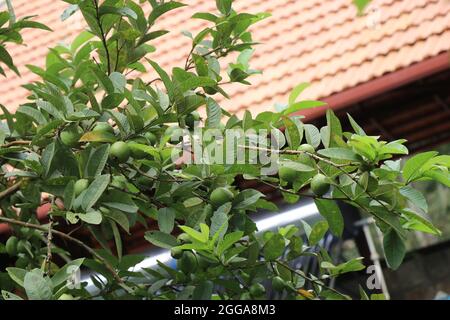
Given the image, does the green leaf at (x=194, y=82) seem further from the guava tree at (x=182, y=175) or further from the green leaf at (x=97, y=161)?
the green leaf at (x=97, y=161)

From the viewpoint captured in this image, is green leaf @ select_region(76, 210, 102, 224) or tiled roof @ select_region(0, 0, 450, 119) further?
tiled roof @ select_region(0, 0, 450, 119)

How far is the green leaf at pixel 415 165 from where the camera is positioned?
1.84 meters

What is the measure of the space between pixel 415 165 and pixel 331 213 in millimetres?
315

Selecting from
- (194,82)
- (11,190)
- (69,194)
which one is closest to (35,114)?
(11,190)

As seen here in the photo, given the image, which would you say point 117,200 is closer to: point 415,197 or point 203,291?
point 203,291

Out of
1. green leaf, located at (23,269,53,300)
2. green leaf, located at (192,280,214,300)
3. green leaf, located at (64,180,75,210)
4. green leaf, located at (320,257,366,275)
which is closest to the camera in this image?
green leaf, located at (23,269,53,300)

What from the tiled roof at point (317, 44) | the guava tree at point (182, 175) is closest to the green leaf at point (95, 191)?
the guava tree at point (182, 175)

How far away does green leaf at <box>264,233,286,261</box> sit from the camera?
7.36 feet

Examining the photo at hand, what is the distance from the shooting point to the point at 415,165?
1864 millimetres

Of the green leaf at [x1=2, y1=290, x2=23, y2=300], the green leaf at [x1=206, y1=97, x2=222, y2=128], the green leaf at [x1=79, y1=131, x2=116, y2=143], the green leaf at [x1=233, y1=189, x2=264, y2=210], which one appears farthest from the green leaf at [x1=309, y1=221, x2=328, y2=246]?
the green leaf at [x1=2, y1=290, x2=23, y2=300]

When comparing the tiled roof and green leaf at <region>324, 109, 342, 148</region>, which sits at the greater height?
the tiled roof

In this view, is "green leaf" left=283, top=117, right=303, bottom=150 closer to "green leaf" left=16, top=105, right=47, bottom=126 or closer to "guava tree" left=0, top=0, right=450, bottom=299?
"guava tree" left=0, top=0, right=450, bottom=299

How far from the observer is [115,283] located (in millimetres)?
2326

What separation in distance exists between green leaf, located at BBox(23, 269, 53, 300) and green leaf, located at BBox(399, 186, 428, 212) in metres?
0.84
